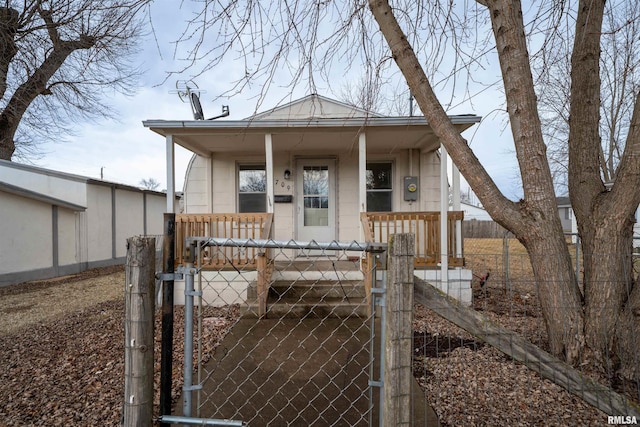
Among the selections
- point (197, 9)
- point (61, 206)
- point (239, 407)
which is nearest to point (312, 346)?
point (239, 407)

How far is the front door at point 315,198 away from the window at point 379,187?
0.83 m

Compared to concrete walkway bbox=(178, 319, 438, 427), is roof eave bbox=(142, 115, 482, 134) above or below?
above

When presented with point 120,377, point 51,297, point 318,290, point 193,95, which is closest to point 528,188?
point 318,290

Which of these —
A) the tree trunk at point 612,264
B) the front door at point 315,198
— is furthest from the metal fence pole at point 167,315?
the front door at point 315,198

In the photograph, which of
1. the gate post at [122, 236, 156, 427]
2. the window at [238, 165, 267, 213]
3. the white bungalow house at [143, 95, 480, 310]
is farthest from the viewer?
the window at [238, 165, 267, 213]

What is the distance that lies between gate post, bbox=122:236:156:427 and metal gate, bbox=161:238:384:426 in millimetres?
150

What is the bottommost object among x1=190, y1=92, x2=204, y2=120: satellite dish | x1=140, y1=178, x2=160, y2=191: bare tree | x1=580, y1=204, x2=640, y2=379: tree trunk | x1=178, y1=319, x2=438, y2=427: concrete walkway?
x1=178, y1=319, x2=438, y2=427: concrete walkway

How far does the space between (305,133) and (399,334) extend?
197 inches

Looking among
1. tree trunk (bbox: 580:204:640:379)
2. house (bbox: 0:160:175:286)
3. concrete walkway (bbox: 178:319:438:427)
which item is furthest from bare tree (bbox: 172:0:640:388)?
house (bbox: 0:160:175:286)

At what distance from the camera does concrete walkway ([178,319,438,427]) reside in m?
2.41

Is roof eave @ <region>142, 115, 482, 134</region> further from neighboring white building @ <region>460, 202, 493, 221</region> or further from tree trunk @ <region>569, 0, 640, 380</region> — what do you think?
neighboring white building @ <region>460, 202, 493, 221</region>

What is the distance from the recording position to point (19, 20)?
29.5 ft

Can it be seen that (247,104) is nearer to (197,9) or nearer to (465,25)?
(197,9)

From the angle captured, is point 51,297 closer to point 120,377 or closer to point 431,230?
point 120,377
